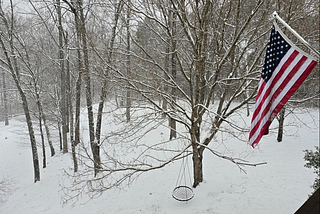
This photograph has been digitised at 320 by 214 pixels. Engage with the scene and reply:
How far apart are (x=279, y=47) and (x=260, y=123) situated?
3.47ft

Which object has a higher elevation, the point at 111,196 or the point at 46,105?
the point at 46,105

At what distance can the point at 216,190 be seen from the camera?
21.0 ft

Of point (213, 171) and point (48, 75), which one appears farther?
point (48, 75)

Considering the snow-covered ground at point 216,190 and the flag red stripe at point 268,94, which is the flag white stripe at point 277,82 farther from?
the snow-covered ground at point 216,190

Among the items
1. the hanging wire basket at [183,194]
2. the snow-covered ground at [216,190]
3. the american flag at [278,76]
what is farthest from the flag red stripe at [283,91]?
the hanging wire basket at [183,194]

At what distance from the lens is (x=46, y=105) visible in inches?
577

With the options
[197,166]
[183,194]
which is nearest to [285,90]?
[197,166]

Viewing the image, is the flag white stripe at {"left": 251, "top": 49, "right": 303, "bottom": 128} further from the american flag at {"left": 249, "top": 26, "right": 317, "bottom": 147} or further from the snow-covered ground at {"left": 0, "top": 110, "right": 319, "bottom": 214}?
the snow-covered ground at {"left": 0, "top": 110, "right": 319, "bottom": 214}

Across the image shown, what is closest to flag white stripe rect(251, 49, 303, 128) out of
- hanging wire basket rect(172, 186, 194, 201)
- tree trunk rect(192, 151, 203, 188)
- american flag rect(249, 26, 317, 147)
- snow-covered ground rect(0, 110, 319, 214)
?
american flag rect(249, 26, 317, 147)

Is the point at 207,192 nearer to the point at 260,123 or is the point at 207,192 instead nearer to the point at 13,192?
the point at 260,123

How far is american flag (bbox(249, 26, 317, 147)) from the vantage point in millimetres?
2281

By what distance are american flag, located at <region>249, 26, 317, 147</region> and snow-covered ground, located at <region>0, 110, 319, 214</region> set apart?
3.21m

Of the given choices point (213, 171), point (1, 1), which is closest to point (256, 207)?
Result: point (213, 171)

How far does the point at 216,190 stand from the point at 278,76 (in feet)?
16.4
